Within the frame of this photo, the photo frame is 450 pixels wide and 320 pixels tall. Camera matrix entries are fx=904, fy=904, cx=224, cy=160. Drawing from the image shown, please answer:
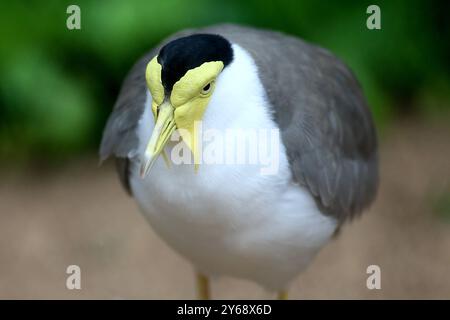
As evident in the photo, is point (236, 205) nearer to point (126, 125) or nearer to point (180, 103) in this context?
point (180, 103)

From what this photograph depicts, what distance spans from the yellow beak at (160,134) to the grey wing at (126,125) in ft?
1.23

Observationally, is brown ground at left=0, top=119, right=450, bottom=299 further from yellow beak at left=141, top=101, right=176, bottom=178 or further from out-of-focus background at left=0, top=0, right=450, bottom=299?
yellow beak at left=141, top=101, right=176, bottom=178

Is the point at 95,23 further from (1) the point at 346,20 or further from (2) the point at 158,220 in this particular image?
(2) the point at 158,220

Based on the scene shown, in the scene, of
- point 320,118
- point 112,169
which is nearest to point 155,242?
point 112,169

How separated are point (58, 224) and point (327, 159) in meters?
1.89

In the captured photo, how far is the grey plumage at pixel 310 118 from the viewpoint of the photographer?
249 cm

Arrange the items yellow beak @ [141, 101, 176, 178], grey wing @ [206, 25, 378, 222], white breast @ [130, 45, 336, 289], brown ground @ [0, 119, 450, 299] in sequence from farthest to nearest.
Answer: brown ground @ [0, 119, 450, 299] → grey wing @ [206, 25, 378, 222] → white breast @ [130, 45, 336, 289] → yellow beak @ [141, 101, 176, 178]

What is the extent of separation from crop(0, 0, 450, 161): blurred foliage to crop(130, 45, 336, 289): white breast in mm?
1550

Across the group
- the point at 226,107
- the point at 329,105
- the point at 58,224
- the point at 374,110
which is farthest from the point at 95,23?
the point at 226,107

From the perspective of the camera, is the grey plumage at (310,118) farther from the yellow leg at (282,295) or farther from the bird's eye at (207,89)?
the yellow leg at (282,295)

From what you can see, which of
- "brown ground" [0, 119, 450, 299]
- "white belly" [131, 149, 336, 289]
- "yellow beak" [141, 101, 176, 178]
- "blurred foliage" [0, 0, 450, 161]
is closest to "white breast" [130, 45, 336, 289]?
"white belly" [131, 149, 336, 289]

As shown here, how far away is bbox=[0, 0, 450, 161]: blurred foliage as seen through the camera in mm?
4000

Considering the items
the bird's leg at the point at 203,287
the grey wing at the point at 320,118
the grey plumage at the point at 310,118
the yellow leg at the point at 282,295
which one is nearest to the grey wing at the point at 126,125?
the grey plumage at the point at 310,118

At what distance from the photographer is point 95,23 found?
159 inches
